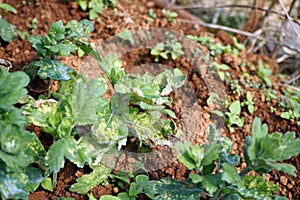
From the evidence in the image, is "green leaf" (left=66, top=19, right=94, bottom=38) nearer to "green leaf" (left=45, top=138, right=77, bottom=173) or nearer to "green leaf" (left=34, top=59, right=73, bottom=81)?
"green leaf" (left=34, top=59, right=73, bottom=81)

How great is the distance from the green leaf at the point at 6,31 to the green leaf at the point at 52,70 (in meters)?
0.46

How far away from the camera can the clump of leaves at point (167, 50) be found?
248 cm

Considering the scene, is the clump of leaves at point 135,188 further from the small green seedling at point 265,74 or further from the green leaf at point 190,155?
the small green seedling at point 265,74

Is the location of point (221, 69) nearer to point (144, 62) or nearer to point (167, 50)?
point (167, 50)

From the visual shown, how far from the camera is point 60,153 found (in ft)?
5.04

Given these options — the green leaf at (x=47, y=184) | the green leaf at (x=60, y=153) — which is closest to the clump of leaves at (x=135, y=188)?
the green leaf at (x=47, y=184)

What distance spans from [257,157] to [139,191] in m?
0.55

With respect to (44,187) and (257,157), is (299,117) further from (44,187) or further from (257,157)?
(44,187)

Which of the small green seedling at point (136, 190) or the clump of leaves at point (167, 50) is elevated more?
the clump of leaves at point (167, 50)

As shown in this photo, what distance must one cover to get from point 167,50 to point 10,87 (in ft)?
3.83

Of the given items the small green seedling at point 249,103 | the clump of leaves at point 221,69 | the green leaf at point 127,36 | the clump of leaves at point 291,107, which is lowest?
the clump of leaves at point 291,107

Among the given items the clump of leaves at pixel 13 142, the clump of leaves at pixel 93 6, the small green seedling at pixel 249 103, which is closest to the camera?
the clump of leaves at pixel 13 142

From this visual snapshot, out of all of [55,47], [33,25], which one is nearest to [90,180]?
[55,47]

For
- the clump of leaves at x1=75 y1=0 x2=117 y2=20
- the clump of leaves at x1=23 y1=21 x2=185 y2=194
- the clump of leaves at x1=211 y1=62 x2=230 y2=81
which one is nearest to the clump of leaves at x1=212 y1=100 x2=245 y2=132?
the clump of leaves at x1=211 y1=62 x2=230 y2=81
